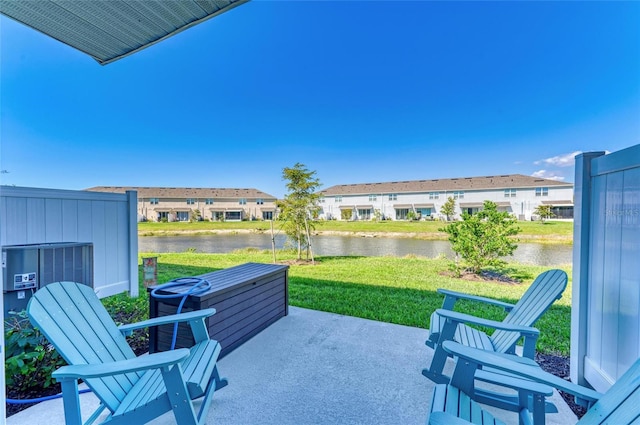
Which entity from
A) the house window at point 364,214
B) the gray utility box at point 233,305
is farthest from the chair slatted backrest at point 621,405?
the house window at point 364,214

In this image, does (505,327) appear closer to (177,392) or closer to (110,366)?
(177,392)

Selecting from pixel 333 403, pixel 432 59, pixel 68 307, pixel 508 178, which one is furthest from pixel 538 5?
pixel 508 178

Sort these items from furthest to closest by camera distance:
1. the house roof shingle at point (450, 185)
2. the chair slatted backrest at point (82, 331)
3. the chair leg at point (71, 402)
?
1. the house roof shingle at point (450, 185)
2. the chair slatted backrest at point (82, 331)
3. the chair leg at point (71, 402)

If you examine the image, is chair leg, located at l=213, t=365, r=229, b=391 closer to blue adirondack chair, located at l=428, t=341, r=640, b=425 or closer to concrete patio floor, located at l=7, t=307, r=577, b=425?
concrete patio floor, located at l=7, t=307, r=577, b=425

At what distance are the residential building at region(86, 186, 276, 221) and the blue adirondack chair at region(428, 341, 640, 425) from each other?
1326 inches

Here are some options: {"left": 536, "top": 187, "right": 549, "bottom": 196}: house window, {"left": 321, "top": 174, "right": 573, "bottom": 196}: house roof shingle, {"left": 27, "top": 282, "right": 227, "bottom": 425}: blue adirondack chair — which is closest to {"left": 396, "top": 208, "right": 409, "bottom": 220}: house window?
{"left": 321, "top": 174, "right": 573, "bottom": 196}: house roof shingle

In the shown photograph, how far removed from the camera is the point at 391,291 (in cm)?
477

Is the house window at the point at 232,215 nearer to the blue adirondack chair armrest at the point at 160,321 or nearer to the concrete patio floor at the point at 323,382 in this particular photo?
the concrete patio floor at the point at 323,382

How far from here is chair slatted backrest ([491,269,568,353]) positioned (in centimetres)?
194

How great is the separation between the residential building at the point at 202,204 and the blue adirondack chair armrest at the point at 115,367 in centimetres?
3359

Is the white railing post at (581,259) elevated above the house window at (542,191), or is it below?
below

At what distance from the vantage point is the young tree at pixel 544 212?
946 inches

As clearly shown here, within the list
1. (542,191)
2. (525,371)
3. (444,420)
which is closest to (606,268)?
(525,371)

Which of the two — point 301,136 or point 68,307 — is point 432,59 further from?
point 68,307
